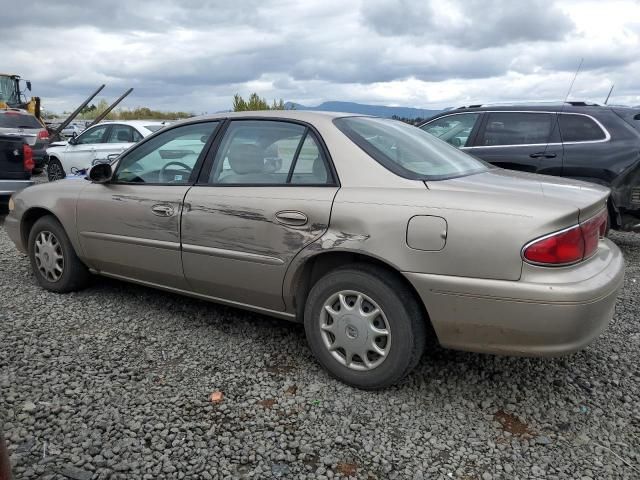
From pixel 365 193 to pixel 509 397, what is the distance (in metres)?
1.38

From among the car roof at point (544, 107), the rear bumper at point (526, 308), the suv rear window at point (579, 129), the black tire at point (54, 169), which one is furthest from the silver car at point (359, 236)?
the black tire at point (54, 169)

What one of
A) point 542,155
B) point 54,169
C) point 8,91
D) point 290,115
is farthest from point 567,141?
point 8,91

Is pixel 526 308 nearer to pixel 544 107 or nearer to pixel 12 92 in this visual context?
pixel 544 107

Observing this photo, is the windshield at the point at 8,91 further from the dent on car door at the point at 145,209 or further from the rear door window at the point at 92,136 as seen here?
the dent on car door at the point at 145,209

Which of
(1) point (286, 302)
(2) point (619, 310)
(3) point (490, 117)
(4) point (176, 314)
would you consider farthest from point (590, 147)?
(4) point (176, 314)

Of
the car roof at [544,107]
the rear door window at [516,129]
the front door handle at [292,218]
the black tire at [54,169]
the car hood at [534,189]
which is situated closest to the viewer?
the car hood at [534,189]

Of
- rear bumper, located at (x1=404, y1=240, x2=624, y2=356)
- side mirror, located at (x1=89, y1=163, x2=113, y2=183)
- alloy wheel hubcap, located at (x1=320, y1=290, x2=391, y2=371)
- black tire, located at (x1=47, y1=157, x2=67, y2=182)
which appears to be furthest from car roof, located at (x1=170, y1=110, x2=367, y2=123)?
black tire, located at (x1=47, y1=157, x2=67, y2=182)

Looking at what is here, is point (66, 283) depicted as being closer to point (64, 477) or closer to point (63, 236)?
point (63, 236)

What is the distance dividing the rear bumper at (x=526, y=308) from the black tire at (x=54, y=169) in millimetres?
11551

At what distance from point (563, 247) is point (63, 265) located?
3.77 m

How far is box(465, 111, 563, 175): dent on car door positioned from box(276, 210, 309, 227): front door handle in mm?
3878

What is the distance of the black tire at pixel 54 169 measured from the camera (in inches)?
482

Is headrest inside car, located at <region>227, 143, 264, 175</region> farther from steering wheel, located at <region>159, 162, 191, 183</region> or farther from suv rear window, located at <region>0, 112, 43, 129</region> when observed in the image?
suv rear window, located at <region>0, 112, 43, 129</region>

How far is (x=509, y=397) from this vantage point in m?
3.01
